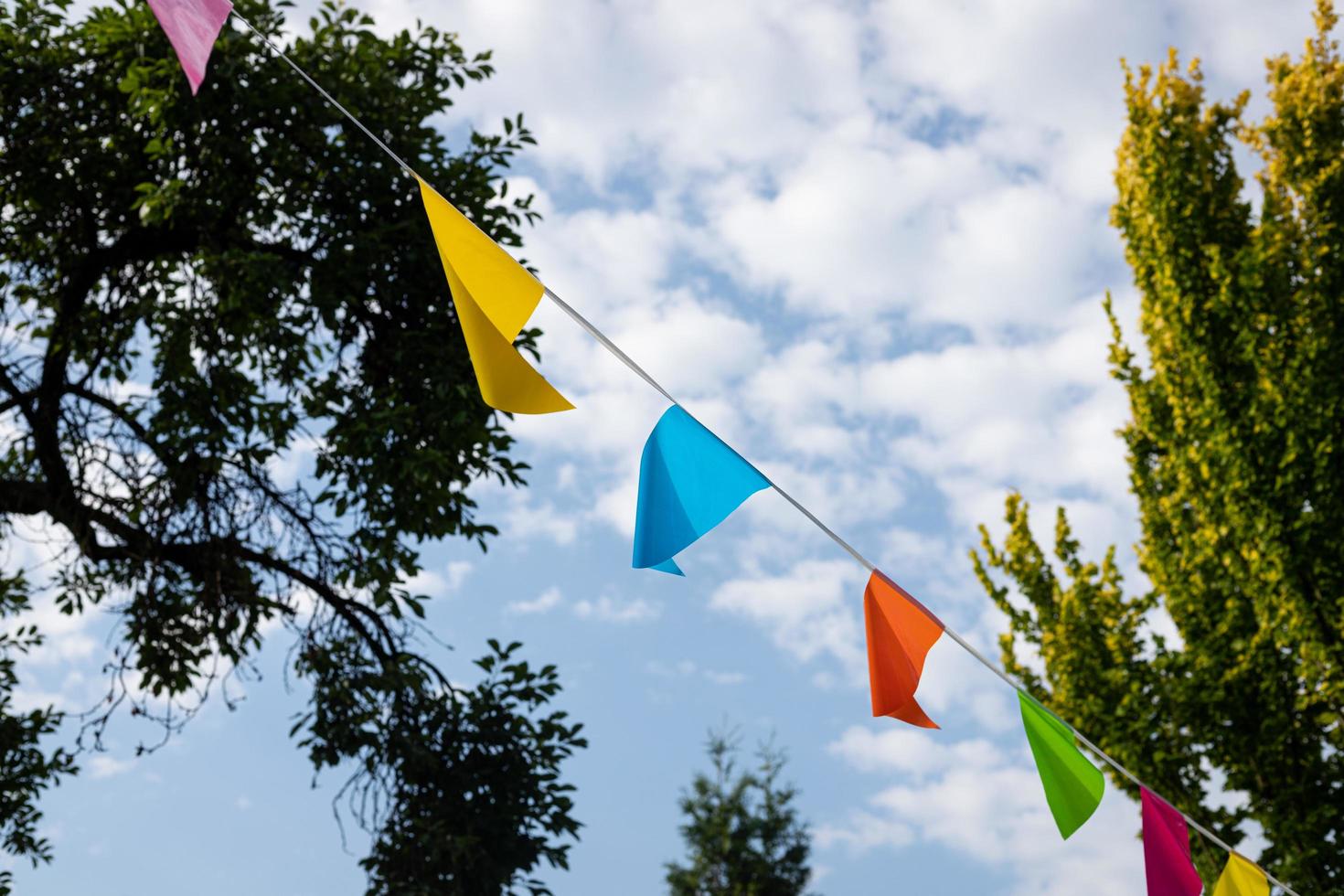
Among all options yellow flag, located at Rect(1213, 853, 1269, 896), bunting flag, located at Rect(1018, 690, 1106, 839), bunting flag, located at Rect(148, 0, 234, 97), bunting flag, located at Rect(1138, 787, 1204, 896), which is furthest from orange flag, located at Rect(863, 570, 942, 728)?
bunting flag, located at Rect(148, 0, 234, 97)

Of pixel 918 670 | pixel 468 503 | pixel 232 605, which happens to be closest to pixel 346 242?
pixel 468 503

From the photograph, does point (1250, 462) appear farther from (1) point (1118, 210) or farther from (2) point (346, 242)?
(2) point (346, 242)

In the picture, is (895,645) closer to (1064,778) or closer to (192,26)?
(1064,778)

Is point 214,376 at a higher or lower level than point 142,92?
lower

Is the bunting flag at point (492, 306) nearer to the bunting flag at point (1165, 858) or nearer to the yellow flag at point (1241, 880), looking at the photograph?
the bunting flag at point (1165, 858)

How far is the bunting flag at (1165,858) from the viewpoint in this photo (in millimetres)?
3828

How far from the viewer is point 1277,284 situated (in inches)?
353

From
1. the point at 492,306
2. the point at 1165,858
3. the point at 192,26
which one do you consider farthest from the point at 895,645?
the point at 192,26

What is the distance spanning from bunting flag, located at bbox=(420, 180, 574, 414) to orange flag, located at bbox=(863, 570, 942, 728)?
4.08ft

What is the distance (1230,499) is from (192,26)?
7.98 meters

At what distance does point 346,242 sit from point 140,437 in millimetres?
1856

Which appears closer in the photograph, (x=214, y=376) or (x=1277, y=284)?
(x=214, y=376)

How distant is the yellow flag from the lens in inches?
156

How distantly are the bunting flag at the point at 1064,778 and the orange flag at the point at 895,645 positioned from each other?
0.43 meters
